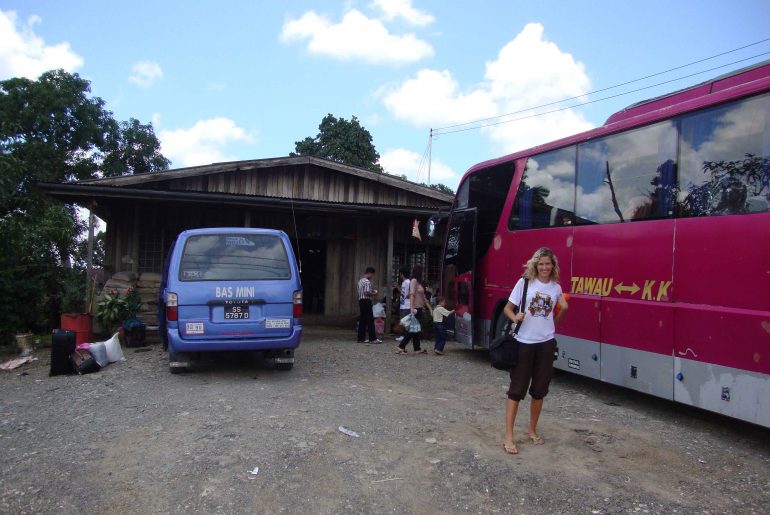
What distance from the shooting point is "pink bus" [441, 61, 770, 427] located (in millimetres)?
4859

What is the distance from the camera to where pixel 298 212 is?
44.7ft

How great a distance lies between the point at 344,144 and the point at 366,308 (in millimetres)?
21856

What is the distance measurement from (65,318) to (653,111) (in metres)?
9.88

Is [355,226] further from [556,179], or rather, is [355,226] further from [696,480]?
[696,480]

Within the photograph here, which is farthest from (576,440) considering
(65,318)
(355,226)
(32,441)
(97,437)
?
(355,226)

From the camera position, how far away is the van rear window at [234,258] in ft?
23.5

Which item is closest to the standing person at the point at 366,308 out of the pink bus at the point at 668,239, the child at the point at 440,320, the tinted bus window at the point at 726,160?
the child at the point at 440,320

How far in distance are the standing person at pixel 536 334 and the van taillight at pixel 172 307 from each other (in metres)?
4.26

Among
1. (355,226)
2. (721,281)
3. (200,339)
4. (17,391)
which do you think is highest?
(355,226)

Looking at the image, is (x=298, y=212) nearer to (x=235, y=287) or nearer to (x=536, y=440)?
(x=235, y=287)

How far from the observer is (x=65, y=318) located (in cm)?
975

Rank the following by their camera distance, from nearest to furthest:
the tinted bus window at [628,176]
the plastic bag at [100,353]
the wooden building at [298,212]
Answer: the tinted bus window at [628,176], the plastic bag at [100,353], the wooden building at [298,212]

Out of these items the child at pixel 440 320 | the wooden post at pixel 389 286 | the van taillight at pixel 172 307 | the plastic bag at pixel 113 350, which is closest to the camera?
the van taillight at pixel 172 307

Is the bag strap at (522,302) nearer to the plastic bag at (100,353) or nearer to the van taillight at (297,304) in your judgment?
the van taillight at (297,304)
